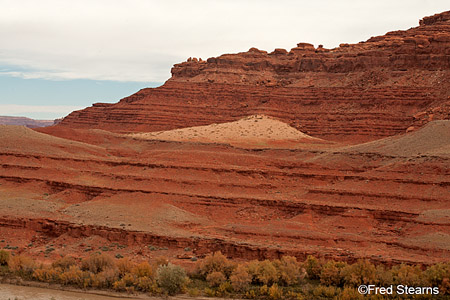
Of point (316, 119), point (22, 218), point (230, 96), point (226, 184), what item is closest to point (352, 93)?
point (316, 119)

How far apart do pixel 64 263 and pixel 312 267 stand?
27.4ft

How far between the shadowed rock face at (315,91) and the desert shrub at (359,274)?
33864 mm

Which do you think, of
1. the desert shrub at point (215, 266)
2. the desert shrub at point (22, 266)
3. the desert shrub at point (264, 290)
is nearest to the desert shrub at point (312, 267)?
the desert shrub at point (264, 290)

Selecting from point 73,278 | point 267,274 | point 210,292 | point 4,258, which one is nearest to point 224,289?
point 210,292

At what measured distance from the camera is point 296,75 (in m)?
73.9

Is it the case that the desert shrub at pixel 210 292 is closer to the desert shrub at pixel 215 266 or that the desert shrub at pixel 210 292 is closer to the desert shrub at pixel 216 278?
the desert shrub at pixel 216 278

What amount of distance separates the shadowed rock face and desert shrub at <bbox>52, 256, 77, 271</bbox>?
37556 mm

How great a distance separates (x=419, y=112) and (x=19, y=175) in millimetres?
38226

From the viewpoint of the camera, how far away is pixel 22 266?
19.3 m

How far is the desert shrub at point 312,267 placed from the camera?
59.8 feet

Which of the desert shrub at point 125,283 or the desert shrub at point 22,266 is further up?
the desert shrub at point 22,266

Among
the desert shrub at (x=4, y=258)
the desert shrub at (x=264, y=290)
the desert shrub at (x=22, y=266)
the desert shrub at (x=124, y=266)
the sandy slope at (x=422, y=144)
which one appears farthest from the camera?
the sandy slope at (x=422, y=144)

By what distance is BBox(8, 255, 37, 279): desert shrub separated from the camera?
62.3 feet

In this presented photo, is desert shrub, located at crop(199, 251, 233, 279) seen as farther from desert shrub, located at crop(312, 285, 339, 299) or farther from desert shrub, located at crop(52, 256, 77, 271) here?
desert shrub, located at crop(52, 256, 77, 271)
